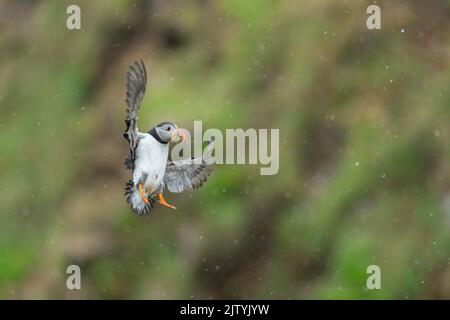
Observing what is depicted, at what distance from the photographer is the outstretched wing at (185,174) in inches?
297

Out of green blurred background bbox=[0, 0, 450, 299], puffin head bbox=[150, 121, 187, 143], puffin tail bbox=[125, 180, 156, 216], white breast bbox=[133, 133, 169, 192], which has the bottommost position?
puffin tail bbox=[125, 180, 156, 216]

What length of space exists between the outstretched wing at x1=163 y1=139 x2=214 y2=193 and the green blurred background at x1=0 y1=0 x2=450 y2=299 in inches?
193

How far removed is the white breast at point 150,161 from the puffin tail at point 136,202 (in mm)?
77

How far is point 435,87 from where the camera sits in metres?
13.1

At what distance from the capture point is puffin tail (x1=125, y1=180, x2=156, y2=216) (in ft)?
22.9

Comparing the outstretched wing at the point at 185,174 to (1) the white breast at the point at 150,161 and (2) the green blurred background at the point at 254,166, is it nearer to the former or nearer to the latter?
(1) the white breast at the point at 150,161

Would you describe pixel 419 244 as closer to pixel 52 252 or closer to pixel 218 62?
pixel 218 62

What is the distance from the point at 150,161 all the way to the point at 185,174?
68cm

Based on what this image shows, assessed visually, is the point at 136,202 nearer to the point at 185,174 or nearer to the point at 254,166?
the point at 185,174

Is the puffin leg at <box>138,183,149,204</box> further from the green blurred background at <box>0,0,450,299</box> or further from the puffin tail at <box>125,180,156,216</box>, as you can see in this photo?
the green blurred background at <box>0,0,450,299</box>

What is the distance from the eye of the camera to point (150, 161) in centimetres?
705

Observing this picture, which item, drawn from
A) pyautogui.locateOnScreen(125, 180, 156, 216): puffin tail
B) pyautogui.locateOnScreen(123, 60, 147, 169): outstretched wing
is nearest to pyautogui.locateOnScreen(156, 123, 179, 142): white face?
pyautogui.locateOnScreen(123, 60, 147, 169): outstretched wing
